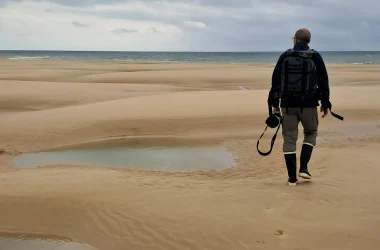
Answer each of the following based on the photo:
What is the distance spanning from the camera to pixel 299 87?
518cm

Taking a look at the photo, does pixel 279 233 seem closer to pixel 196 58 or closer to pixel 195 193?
pixel 195 193

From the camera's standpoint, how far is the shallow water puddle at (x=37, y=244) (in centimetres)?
423

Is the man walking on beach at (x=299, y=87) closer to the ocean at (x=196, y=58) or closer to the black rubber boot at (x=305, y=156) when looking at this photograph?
the black rubber boot at (x=305, y=156)

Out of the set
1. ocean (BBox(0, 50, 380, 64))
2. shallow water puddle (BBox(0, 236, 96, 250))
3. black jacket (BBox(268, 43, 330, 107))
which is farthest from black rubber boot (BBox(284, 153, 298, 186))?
ocean (BBox(0, 50, 380, 64))

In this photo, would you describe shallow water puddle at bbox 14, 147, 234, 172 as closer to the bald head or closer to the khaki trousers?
the khaki trousers

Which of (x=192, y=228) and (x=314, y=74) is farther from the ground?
(x=314, y=74)

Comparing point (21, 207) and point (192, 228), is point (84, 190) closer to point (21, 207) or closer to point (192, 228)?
point (21, 207)

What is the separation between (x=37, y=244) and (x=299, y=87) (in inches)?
136

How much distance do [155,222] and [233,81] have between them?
866 inches

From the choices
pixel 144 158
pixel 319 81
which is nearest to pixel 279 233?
pixel 319 81

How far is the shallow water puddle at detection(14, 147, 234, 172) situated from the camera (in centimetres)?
750

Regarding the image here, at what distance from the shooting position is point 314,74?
515 cm

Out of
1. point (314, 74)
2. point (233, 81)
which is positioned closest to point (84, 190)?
point (314, 74)

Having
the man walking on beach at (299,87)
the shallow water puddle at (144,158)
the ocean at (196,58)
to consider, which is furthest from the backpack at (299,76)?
the ocean at (196,58)
